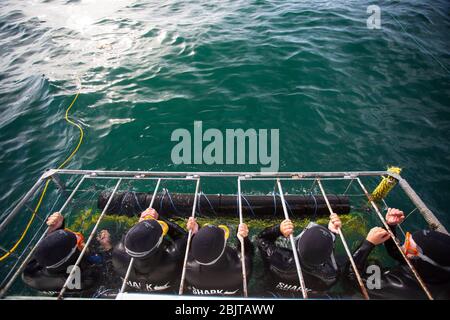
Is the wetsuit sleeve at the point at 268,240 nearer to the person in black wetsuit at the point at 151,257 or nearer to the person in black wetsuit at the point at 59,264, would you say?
the person in black wetsuit at the point at 151,257

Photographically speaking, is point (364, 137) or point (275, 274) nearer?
point (275, 274)

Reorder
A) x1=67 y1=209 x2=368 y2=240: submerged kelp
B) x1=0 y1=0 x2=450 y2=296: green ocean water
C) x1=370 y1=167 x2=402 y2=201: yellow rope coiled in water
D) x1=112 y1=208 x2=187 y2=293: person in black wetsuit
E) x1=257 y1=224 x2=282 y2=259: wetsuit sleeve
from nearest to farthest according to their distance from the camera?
x1=112 y1=208 x2=187 y2=293: person in black wetsuit → x1=257 y1=224 x2=282 y2=259: wetsuit sleeve → x1=370 y1=167 x2=402 y2=201: yellow rope coiled in water → x1=67 y1=209 x2=368 y2=240: submerged kelp → x1=0 y1=0 x2=450 y2=296: green ocean water

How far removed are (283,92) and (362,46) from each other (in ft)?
14.8

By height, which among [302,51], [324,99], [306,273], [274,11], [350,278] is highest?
[274,11]

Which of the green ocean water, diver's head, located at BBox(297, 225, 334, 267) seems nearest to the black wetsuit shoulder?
diver's head, located at BBox(297, 225, 334, 267)

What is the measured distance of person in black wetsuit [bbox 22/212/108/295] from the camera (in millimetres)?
3463

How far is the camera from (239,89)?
8914 millimetres

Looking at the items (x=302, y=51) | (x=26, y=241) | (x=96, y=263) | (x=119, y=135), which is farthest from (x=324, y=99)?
(x=26, y=241)

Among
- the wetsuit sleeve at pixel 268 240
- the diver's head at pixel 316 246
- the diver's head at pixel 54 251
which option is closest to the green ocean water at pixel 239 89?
the wetsuit sleeve at pixel 268 240

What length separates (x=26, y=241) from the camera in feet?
18.6

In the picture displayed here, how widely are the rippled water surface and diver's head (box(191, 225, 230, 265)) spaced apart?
373 cm

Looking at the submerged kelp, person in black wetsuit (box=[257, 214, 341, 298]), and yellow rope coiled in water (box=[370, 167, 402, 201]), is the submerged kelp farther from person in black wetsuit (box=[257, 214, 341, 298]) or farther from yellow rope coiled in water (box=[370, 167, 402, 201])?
person in black wetsuit (box=[257, 214, 341, 298])

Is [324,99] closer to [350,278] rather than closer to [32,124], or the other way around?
[350,278]

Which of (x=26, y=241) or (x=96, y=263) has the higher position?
(x=96, y=263)
